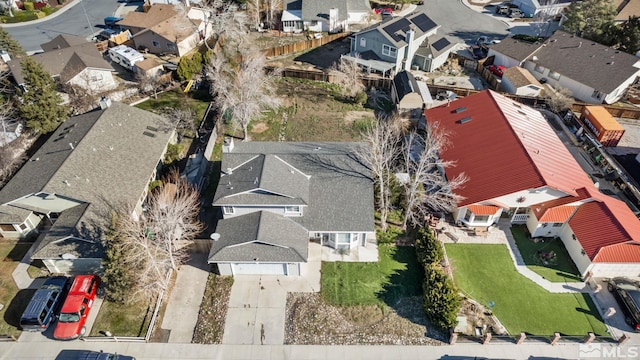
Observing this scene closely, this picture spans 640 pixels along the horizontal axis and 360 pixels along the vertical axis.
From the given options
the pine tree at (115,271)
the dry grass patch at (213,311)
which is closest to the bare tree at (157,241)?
the pine tree at (115,271)

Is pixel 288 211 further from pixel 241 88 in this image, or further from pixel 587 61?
pixel 587 61

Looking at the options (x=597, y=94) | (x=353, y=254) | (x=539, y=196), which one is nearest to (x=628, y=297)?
(x=539, y=196)

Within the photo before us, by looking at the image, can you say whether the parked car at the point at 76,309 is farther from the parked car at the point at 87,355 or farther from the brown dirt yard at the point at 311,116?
the brown dirt yard at the point at 311,116

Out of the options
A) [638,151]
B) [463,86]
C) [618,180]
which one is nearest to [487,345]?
[618,180]

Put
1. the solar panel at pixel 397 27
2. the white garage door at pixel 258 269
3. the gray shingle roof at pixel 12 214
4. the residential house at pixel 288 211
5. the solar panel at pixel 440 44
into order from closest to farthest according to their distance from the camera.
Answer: the residential house at pixel 288 211
the white garage door at pixel 258 269
the gray shingle roof at pixel 12 214
the solar panel at pixel 397 27
the solar panel at pixel 440 44

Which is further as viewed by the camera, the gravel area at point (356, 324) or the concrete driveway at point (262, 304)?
the concrete driveway at point (262, 304)

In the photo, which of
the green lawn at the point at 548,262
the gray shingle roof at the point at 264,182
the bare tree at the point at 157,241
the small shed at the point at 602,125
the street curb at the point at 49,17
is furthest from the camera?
the street curb at the point at 49,17
